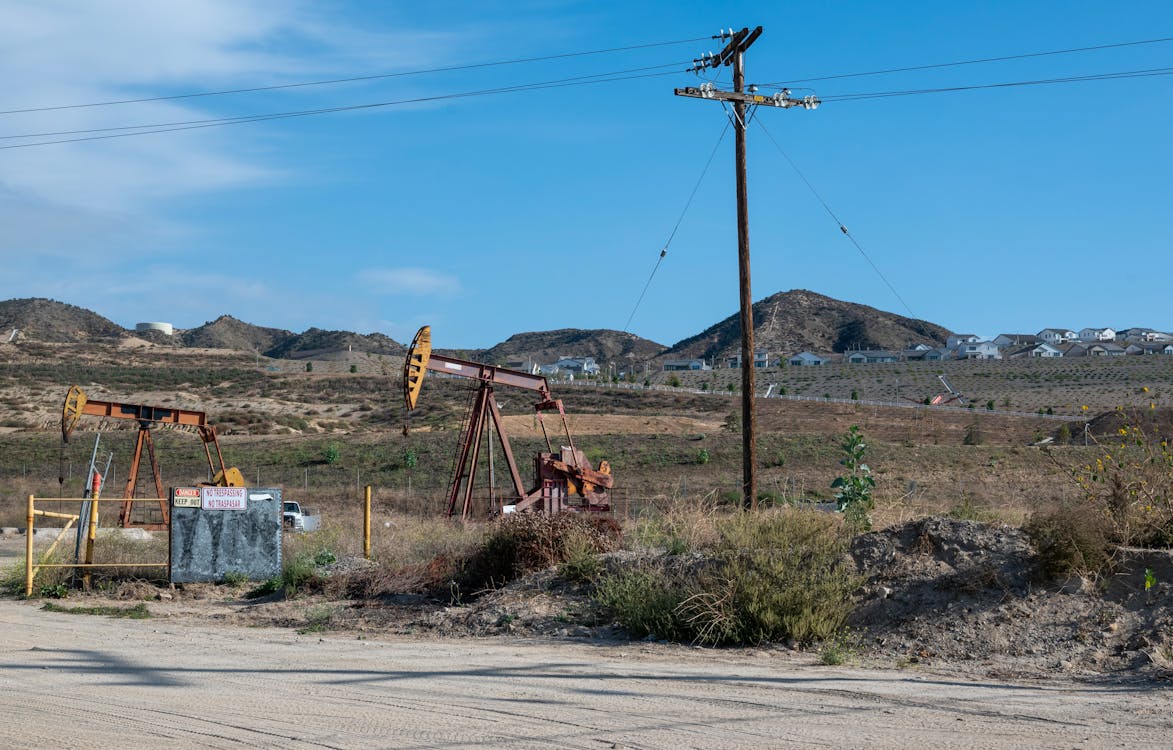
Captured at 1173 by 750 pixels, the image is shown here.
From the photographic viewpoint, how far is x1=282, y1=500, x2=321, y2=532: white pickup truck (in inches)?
1391

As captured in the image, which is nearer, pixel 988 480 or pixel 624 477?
pixel 988 480

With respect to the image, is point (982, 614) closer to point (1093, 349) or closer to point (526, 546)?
point (526, 546)

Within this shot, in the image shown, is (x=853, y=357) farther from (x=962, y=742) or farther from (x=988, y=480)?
(x=962, y=742)

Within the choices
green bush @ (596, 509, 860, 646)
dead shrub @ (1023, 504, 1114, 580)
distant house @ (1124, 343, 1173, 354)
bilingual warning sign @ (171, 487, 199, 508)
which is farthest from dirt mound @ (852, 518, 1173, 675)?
distant house @ (1124, 343, 1173, 354)

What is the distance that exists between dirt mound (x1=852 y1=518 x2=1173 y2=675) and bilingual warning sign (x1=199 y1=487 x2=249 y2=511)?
10.7m

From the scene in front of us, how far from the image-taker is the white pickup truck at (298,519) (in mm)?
35344

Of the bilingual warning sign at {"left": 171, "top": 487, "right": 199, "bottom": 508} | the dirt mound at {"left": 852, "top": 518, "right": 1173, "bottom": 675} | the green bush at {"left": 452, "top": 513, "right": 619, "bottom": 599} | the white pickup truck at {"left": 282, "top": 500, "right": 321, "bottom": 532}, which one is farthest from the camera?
the white pickup truck at {"left": 282, "top": 500, "right": 321, "bottom": 532}

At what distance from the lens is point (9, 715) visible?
9.27 m

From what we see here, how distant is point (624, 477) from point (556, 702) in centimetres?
4379

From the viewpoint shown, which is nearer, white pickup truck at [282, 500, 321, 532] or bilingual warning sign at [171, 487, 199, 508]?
bilingual warning sign at [171, 487, 199, 508]

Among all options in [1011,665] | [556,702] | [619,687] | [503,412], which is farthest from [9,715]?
[503,412]

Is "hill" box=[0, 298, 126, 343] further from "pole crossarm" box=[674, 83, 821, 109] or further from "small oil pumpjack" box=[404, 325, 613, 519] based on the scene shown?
"pole crossarm" box=[674, 83, 821, 109]

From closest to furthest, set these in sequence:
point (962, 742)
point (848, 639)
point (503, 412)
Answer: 1. point (962, 742)
2. point (848, 639)
3. point (503, 412)

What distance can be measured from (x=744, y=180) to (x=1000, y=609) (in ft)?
38.6
